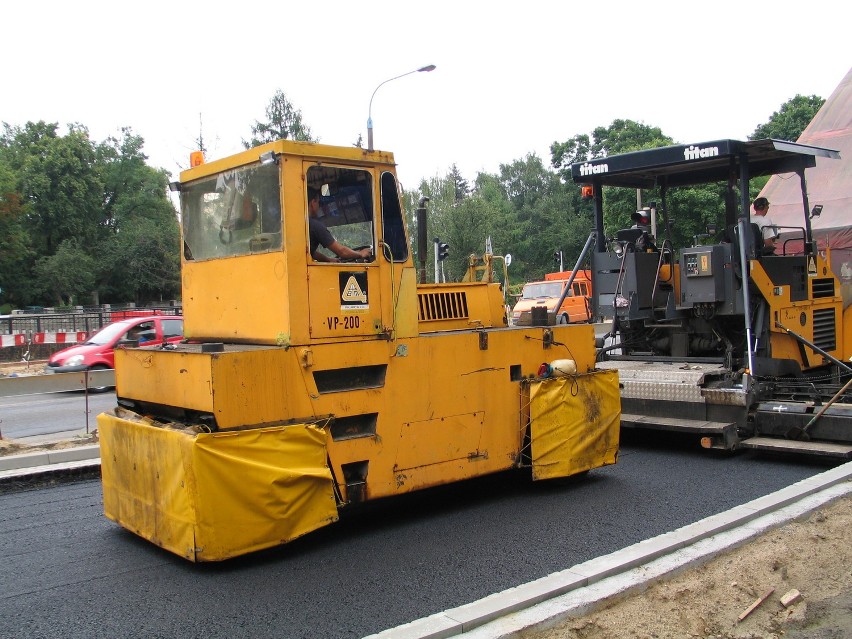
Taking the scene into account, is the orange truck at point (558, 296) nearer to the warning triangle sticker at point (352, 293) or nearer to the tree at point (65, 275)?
the warning triangle sticker at point (352, 293)

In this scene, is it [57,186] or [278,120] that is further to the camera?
[57,186]

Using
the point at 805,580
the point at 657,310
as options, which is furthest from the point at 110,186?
the point at 805,580

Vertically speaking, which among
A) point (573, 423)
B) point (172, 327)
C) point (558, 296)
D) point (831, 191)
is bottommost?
point (573, 423)

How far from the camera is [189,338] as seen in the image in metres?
6.23

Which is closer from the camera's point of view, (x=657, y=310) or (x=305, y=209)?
(x=305, y=209)

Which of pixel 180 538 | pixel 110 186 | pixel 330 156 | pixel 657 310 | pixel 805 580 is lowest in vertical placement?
pixel 805 580

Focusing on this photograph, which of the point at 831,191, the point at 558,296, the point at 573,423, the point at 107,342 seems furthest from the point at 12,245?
the point at 573,423

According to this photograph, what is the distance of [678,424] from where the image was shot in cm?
785

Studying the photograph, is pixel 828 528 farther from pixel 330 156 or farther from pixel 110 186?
pixel 110 186

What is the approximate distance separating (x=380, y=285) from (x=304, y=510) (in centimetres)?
168

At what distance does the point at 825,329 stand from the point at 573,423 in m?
4.27

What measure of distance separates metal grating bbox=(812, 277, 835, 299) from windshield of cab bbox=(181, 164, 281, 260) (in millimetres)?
6570

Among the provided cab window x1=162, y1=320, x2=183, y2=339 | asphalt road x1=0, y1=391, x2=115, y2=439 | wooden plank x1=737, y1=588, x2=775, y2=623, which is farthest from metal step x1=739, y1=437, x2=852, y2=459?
cab window x1=162, y1=320, x2=183, y2=339

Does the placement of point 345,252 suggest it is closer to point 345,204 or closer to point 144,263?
point 345,204
